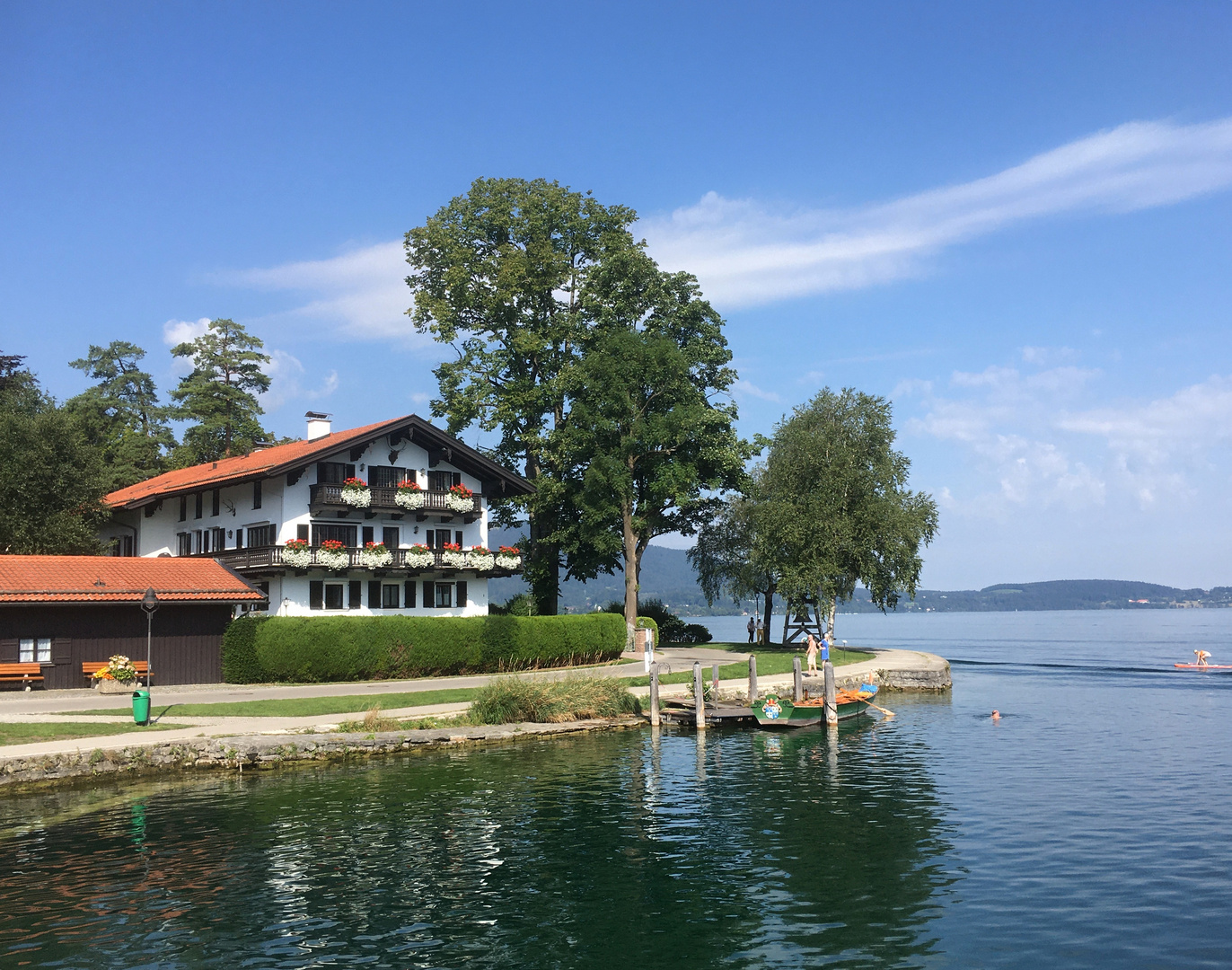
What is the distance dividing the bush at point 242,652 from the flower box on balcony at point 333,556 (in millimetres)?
7022

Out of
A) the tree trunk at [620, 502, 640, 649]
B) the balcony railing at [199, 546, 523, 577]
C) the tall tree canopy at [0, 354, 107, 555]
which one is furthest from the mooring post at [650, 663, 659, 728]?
the tall tree canopy at [0, 354, 107, 555]

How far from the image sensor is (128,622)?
4312cm

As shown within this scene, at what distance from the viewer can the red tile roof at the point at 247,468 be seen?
52.5 m

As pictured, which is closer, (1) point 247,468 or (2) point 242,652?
(2) point 242,652

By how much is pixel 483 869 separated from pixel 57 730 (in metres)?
17.5

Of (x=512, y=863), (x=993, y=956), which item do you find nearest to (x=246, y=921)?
(x=512, y=863)

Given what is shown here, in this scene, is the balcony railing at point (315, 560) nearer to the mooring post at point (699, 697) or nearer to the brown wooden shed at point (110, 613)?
the brown wooden shed at point (110, 613)

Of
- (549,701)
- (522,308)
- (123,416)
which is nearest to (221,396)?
(123,416)

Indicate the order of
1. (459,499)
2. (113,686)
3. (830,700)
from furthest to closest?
(459,499) → (113,686) → (830,700)

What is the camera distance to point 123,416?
88.5m

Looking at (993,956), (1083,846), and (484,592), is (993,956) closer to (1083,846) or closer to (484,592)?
(1083,846)

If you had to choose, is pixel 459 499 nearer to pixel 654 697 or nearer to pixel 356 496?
pixel 356 496

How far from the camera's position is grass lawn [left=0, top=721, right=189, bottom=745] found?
27766 mm

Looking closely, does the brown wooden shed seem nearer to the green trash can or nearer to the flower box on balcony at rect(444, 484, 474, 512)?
the green trash can
